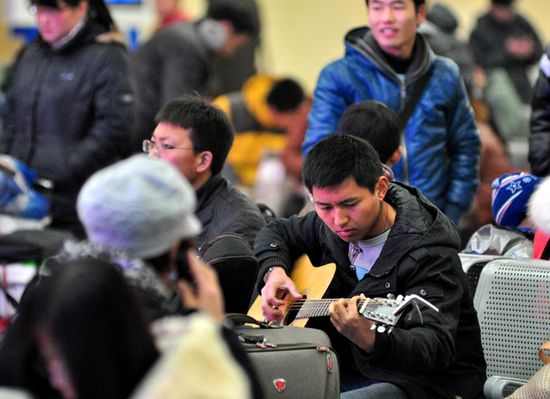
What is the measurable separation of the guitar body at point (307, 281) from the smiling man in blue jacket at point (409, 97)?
1121mm

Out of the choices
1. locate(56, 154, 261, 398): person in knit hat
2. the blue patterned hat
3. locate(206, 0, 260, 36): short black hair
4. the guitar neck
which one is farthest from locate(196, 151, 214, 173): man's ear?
locate(206, 0, 260, 36): short black hair

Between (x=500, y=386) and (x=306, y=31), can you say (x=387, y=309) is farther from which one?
(x=306, y=31)

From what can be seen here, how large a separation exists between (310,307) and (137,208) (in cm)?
149

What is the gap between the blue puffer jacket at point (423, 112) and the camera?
579 centimetres

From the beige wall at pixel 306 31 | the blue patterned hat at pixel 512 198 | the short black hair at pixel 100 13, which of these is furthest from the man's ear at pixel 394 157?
the beige wall at pixel 306 31

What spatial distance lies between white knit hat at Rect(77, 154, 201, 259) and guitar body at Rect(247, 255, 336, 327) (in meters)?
1.43

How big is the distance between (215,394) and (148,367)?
25cm

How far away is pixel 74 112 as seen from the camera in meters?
6.82

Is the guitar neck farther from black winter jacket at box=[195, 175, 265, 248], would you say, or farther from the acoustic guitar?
black winter jacket at box=[195, 175, 265, 248]

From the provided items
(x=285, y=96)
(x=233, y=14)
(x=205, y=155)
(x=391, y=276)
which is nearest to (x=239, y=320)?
(x=391, y=276)

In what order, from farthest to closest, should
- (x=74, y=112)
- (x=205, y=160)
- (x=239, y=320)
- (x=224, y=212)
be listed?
(x=74, y=112)
(x=205, y=160)
(x=224, y=212)
(x=239, y=320)

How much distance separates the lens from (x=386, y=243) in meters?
4.29

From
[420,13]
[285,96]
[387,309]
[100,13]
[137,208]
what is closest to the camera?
[137,208]

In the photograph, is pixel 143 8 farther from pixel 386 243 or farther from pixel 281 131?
pixel 386 243
